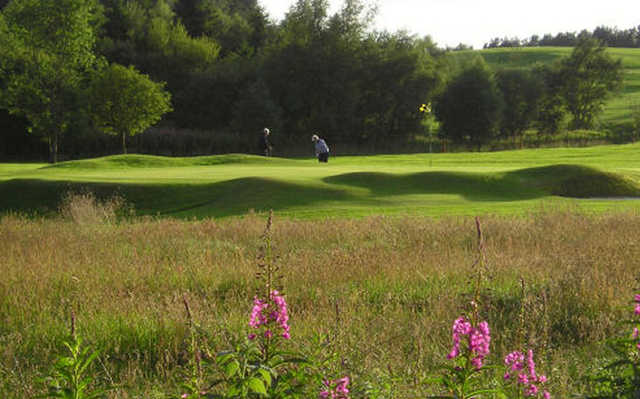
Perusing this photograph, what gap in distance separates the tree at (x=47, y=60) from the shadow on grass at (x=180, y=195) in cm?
2881

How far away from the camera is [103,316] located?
21.5ft

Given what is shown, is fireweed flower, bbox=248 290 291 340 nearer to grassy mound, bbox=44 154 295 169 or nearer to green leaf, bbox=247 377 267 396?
green leaf, bbox=247 377 267 396

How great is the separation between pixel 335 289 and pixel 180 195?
42.7 ft

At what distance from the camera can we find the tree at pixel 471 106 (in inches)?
2287

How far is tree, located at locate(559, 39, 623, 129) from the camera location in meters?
71.2

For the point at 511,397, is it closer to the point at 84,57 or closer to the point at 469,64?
the point at 84,57

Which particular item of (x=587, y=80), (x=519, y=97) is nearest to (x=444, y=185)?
(x=519, y=97)

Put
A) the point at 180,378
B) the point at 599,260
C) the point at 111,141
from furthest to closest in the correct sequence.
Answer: the point at 111,141 → the point at 599,260 → the point at 180,378

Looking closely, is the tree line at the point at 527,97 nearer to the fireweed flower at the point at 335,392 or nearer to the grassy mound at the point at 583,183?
the grassy mound at the point at 583,183

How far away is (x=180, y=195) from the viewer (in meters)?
19.6

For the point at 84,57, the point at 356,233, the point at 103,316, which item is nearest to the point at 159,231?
the point at 356,233

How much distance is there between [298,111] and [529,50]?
261 feet

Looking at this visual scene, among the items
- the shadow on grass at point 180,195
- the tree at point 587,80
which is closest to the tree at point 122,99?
the shadow on grass at point 180,195

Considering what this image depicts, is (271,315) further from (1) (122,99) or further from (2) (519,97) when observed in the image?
(2) (519,97)
